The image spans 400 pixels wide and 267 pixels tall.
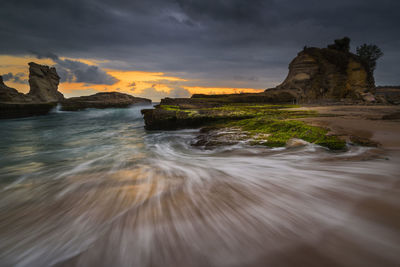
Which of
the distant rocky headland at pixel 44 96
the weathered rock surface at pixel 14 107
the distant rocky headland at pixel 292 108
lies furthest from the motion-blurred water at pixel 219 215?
the distant rocky headland at pixel 44 96

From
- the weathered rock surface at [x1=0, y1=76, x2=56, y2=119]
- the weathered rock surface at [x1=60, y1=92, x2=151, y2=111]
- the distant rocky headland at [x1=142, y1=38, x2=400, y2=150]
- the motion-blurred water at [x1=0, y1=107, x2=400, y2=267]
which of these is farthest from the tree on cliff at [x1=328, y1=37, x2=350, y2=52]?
the weathered rock surface at [x1=60, y1=92, x2=151, y2=111]

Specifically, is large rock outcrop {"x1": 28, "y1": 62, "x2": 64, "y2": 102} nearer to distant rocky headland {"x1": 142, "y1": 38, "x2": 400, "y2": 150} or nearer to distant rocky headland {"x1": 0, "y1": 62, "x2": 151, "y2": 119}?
distant rocky headland {"x1": 0, "y1": 62, "x2": 151, "y2": 119}

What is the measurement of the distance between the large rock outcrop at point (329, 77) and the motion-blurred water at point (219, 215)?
2916cm

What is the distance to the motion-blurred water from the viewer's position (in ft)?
4.11

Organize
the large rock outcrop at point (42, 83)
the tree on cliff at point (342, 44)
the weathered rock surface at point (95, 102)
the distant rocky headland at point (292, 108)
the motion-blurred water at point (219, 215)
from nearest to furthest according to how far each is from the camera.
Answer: the motion-blurred water at point (219, 215) → the distant rocky headland at point (292, 108) → the tree on cliff at point (342, 44) → the weathered rock surface at point (95, 102) → the large rock outcrop at point (42, 83)

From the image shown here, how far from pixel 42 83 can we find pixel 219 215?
99321mm

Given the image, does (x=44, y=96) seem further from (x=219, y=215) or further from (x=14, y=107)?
(x=219, y=215)

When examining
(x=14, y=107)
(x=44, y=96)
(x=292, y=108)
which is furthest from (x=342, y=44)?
(x=44, y=96)

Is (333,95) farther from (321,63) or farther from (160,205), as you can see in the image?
(160,205)

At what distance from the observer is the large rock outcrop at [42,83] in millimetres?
70125

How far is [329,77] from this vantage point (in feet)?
96.3

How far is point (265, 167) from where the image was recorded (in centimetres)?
320

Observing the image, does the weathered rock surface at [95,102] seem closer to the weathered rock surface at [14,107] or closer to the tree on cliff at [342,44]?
the weathered rock surface at [14,107]

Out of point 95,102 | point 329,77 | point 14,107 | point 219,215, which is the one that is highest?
point 329,77
